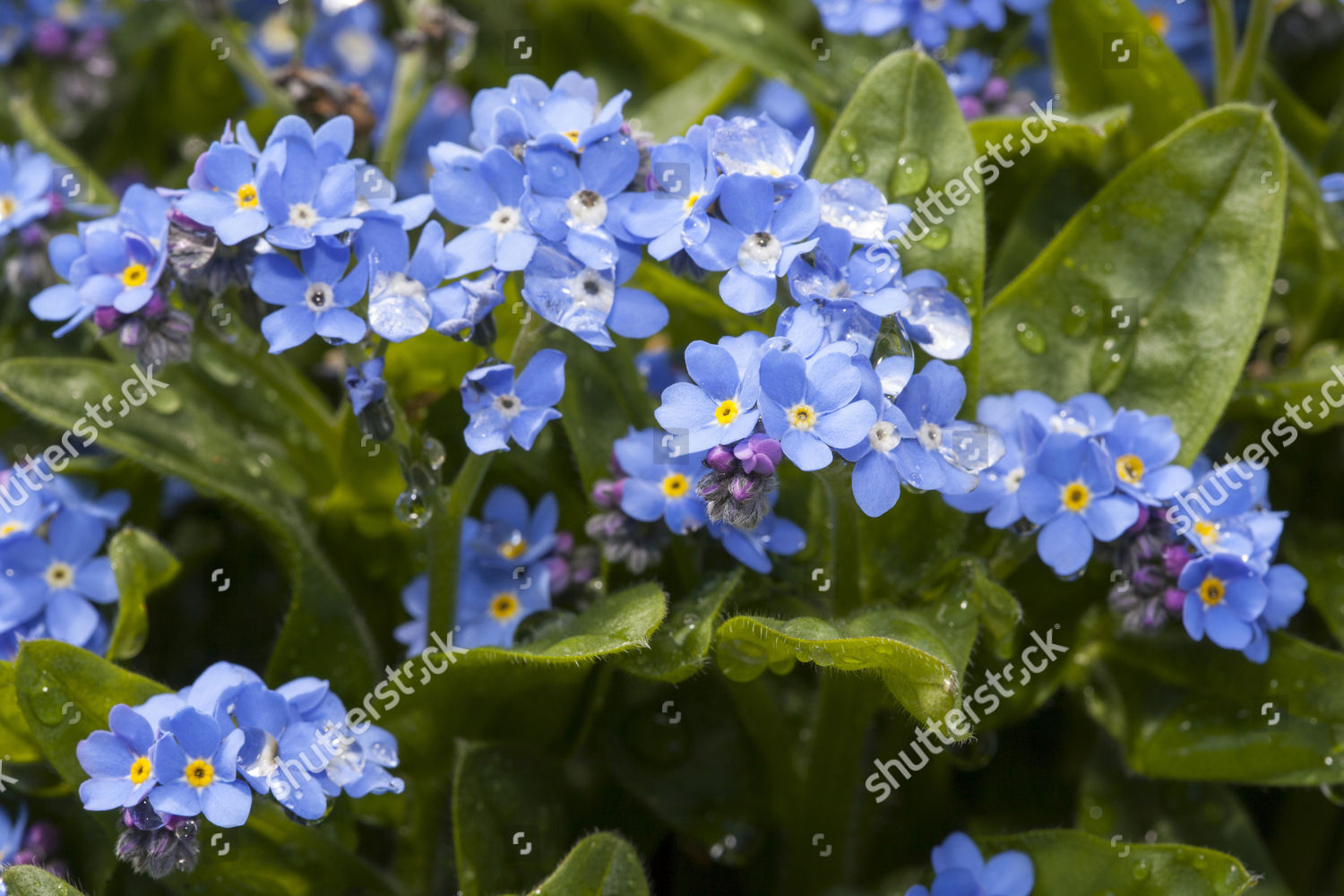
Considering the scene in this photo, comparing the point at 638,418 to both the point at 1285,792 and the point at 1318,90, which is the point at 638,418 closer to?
the point at 1285,792

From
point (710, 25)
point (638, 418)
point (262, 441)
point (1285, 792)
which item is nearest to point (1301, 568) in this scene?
point (1285, 792)

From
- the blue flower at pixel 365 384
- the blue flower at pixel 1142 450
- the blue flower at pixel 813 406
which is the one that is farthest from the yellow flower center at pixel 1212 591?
the blue flower at pixel 365 384

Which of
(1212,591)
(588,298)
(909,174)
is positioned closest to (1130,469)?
(1212,591)

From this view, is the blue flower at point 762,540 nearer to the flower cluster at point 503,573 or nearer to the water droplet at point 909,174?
the flower cluster at point 503,573

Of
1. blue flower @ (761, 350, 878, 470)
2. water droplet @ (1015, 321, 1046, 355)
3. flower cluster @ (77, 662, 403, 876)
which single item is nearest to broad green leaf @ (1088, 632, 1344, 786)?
water droplet @ (1015, 321, 1046, 355)

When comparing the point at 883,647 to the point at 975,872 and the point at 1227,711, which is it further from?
the point at 1227,711

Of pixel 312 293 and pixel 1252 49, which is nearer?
pixel 312 293
